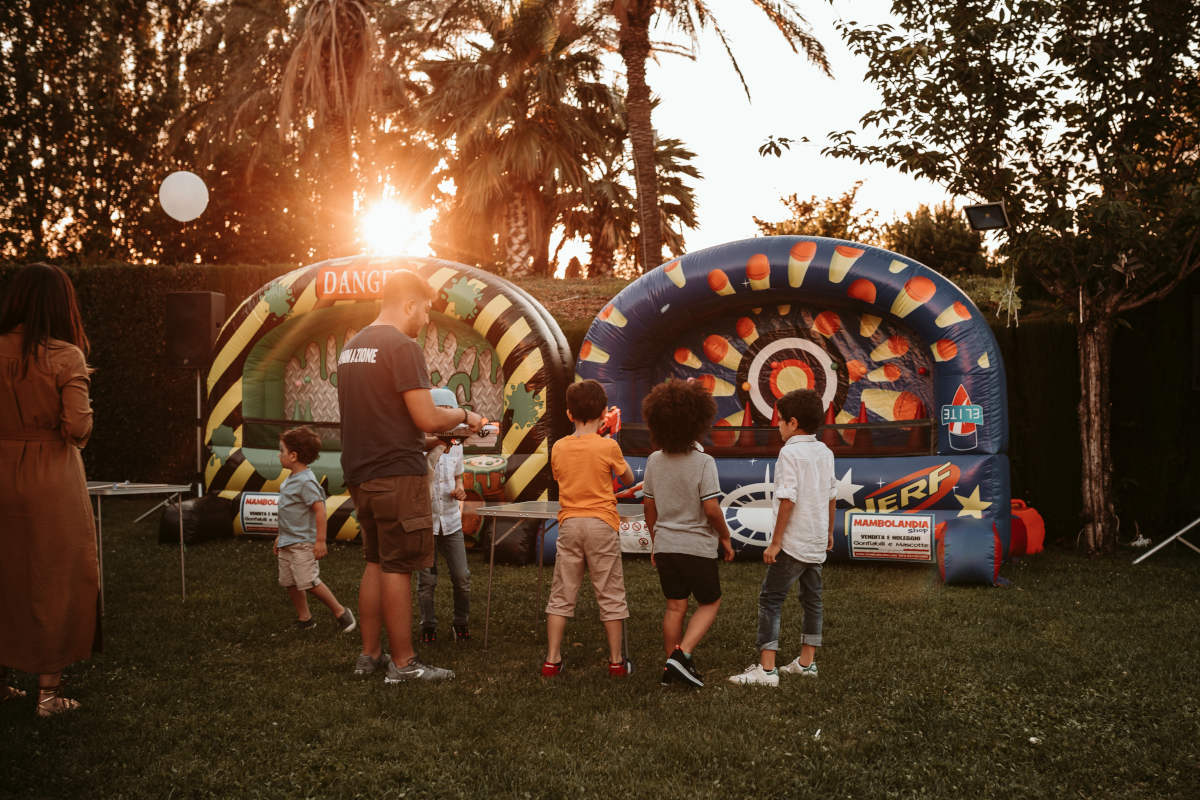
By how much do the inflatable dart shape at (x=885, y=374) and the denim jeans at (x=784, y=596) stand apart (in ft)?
13.0

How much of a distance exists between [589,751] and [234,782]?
48.7 inches

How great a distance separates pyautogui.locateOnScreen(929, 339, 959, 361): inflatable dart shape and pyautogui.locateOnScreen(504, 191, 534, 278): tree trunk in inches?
604

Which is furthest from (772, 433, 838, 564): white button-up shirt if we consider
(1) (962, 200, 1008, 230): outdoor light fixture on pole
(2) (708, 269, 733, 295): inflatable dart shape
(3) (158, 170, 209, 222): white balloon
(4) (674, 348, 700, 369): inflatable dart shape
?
(3) (158, 170, 209, 222): white balloon

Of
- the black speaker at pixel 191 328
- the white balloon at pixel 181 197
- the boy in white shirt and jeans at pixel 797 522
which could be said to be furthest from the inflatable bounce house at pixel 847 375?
the white balloon at pixel 181 197

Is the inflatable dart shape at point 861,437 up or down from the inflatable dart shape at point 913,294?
down

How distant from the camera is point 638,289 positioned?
807 cm

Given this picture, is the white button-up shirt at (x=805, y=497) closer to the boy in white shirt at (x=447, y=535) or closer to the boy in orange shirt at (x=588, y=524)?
the boy in orange shirt at (x=588, y=524)

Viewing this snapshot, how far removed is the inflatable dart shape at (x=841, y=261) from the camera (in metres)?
7.50

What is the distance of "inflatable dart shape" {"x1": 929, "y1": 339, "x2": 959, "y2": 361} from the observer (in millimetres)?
7145

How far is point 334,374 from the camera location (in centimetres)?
946

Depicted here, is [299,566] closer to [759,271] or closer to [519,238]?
[759,271]

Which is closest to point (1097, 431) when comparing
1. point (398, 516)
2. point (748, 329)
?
point (748, 329)

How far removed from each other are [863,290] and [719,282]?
1159mm

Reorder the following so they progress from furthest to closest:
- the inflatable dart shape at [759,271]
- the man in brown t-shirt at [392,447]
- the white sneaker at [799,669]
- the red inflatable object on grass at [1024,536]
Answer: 1. the inflatable dart shape at [759,271]
2. the red inflatable object on grass at [1024,536]
3. the white sneaker at [799,669]
4. the man in brown t-shirt at [392,447]
